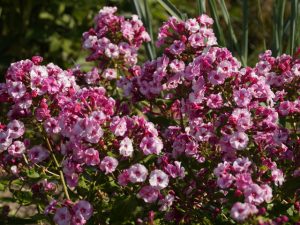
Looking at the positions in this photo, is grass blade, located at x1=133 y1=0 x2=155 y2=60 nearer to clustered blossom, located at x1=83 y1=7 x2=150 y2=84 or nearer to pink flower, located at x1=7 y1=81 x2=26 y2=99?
clustered blossom, located at x1=83 y1=7 x2=150 y2=84

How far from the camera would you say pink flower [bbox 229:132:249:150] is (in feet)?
7.42

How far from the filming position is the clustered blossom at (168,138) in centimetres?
231

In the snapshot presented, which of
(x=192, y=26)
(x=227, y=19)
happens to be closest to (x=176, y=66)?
(x=192, y=26)

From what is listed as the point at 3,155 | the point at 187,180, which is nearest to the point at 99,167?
the point at 187,180

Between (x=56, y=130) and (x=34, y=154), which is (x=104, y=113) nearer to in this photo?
(x=56, y=130)

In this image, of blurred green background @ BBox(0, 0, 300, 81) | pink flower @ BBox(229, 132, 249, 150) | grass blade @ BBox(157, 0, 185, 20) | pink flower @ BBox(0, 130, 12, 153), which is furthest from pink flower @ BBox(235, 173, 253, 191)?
blurred green background @ BBox(0, 0, 300, 81)

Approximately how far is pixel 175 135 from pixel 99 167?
1.42 feet

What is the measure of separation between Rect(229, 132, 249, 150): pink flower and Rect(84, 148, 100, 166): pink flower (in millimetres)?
503

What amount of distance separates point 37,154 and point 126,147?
435mm

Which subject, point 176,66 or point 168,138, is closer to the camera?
point 176,66

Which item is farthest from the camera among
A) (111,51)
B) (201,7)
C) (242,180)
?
(201,7)

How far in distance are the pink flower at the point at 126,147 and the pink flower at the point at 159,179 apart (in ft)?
0.39

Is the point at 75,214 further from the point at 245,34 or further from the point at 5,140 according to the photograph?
the point at 245,34

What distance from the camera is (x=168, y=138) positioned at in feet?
8.91
